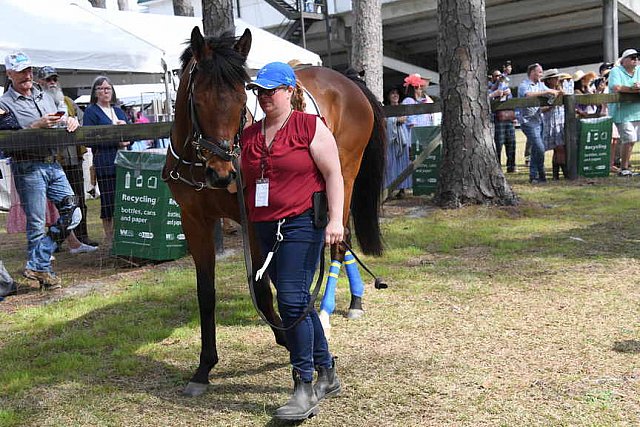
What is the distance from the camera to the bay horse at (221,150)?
3826 mm

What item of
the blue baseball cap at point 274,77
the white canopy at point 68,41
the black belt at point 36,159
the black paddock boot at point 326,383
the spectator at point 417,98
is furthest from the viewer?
the spectator at point 417,98

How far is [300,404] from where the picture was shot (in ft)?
12.0

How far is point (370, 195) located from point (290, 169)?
2753mm

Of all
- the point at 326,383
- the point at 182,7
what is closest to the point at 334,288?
the point at 326,383

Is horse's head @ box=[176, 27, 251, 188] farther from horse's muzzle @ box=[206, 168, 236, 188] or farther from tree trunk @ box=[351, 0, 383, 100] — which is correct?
tree trunk @ box=[351, 0, 383, 100]

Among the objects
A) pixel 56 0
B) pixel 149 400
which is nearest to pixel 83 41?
pixel 56 0

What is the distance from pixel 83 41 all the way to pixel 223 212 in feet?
30.3

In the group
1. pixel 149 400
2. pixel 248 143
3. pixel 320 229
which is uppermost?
pixel 248 143

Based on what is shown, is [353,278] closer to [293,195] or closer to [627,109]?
[293,195]

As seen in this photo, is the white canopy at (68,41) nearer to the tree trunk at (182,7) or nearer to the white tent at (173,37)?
the white tent at (173,37)

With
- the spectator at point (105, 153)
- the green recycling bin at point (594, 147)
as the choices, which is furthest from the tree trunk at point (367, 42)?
the spectator at point (105, 153)

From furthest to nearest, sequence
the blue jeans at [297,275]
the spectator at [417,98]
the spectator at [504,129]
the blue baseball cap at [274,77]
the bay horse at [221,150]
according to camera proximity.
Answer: the spectator at [504,129]
the spectator at [417,98]
the bay horse at [221,150]
the blue jeans at [297,275]
the blue baseball cap at [274,77]

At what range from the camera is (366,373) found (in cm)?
437

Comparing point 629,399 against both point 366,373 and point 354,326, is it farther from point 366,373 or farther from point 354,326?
point 354,326
